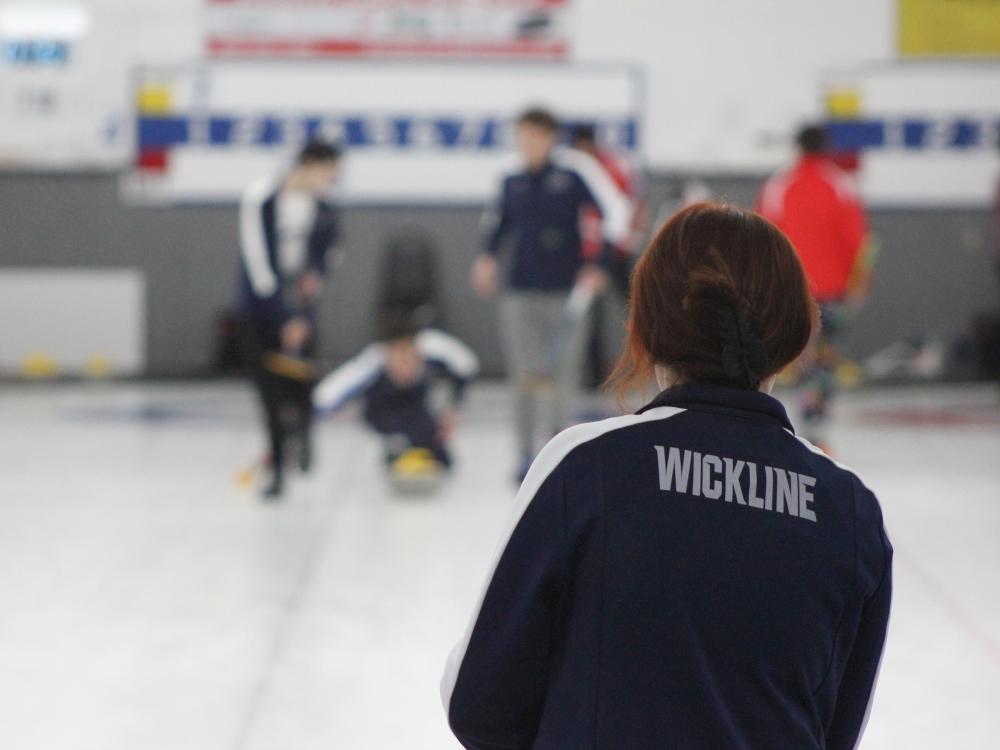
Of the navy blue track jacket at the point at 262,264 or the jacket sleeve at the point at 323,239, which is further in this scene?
→ the jacket sleeve at the point at 323,239

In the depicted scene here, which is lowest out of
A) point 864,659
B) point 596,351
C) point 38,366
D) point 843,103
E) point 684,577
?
point 38,366

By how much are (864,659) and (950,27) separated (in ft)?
32.6

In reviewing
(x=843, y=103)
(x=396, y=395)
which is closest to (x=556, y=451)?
(x=396, y=395)

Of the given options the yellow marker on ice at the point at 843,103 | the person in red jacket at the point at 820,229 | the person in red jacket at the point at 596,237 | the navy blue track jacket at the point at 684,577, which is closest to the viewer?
the navy blue track jacket at the point at 684,577

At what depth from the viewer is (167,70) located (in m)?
10.3

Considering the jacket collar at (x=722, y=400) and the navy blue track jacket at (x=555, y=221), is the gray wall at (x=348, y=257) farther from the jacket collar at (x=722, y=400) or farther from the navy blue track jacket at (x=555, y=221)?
the jacket collar at (x=722, y=400)

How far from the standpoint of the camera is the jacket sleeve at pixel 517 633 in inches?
50.8

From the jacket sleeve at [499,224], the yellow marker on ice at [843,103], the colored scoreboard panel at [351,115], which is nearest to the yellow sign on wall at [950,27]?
the yellow marker on ice at [843,103]

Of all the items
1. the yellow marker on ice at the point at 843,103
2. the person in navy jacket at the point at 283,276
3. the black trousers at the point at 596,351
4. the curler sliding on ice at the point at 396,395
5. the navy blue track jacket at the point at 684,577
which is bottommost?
the black trousers at the point at 596,351

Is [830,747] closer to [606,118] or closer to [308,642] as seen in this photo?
[308,642]

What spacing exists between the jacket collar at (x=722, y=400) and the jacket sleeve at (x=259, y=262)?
4525 millimetres

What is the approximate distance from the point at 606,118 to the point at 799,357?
30.2 ft

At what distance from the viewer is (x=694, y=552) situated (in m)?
1.27

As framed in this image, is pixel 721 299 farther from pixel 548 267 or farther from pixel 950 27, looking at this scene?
pixel 950 27
